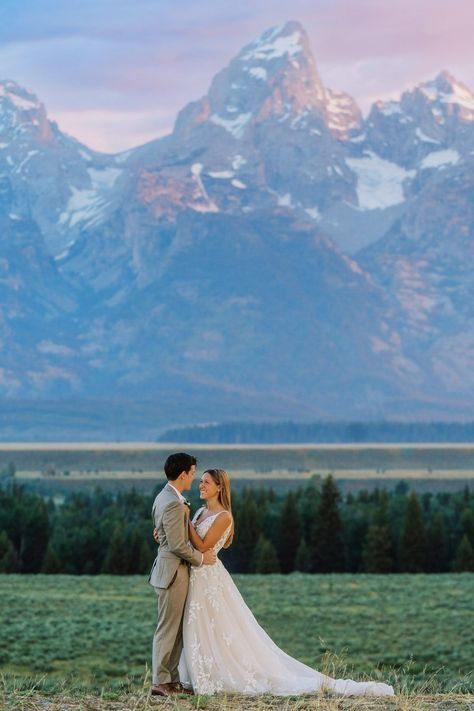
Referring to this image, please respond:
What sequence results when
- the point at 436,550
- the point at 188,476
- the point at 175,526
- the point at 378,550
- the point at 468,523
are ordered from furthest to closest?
the point at 468,523 < the point at 436,550 < the point at 378,550 < the point at 188,476 < the point at 175,526

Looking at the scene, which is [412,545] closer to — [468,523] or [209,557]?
[468,523]

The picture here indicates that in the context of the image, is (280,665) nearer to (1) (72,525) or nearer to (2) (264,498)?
(1) (72,525)

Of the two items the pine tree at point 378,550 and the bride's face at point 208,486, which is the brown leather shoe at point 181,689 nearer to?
the bride's face at point 208,486

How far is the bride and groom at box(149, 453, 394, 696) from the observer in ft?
65.3

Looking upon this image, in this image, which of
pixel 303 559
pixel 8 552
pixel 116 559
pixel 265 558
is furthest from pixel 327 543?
pixel 8 552

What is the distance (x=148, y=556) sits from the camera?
96.9 m

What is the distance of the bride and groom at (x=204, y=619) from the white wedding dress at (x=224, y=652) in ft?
0.04

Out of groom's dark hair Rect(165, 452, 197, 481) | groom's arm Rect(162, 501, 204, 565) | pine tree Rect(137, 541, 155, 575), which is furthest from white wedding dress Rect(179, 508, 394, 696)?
pine tree Rect(137, 541, 155, 575)

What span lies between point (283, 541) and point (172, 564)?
91.4m

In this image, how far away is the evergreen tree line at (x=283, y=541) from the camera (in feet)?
327

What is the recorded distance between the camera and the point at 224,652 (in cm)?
2019

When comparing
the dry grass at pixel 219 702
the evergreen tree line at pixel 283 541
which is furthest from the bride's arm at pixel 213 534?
the evergreen tree line at pixel 283 541

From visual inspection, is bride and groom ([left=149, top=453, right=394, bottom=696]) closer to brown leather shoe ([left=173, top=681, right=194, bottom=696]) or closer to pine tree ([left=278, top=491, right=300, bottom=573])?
brown leather shoe ([left=173, top=681, right=194, bottom=696])

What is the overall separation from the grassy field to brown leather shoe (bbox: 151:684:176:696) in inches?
446
